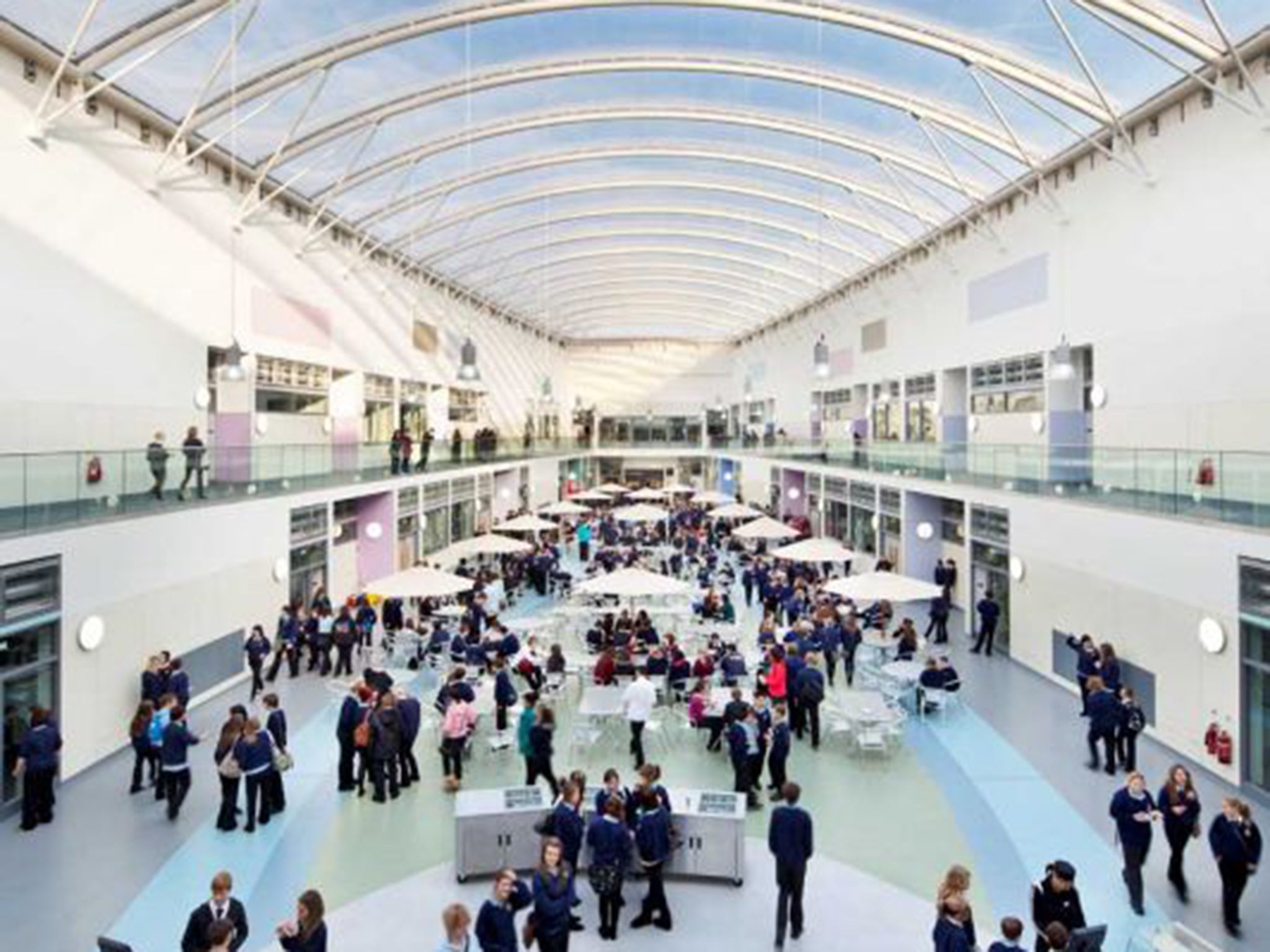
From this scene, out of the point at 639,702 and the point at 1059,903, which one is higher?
the point at 639,702

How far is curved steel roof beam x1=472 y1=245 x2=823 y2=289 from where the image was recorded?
33188 mm

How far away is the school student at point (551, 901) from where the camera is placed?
581cm

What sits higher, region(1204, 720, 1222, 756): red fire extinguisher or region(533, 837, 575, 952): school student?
region(533, 837, 575, 952): school student

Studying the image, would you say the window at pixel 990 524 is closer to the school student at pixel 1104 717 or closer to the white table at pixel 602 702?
the school student at pixel 1104 717

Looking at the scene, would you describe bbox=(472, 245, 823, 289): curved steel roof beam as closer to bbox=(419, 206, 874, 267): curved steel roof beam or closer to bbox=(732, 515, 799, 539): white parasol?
bbox=(419, 206, 874, 267): curved steel roof beam

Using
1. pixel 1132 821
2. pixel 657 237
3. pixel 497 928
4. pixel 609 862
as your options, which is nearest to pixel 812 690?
pixel 1132 821

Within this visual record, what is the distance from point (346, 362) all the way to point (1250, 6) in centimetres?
2119

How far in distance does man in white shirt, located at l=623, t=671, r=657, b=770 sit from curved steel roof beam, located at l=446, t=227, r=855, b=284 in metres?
22.5

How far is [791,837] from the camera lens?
665 centimetres

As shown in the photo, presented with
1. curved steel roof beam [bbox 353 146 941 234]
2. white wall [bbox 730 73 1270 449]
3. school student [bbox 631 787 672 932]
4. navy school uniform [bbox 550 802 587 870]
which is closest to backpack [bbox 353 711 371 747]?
navy school uniform [bbox 550 802 587 870]

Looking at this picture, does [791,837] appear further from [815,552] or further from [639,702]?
[815,552]

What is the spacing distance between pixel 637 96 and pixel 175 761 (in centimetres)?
1669

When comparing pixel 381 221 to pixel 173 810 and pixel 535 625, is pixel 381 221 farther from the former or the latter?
pixel 173 810

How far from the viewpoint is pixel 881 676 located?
1394cm
